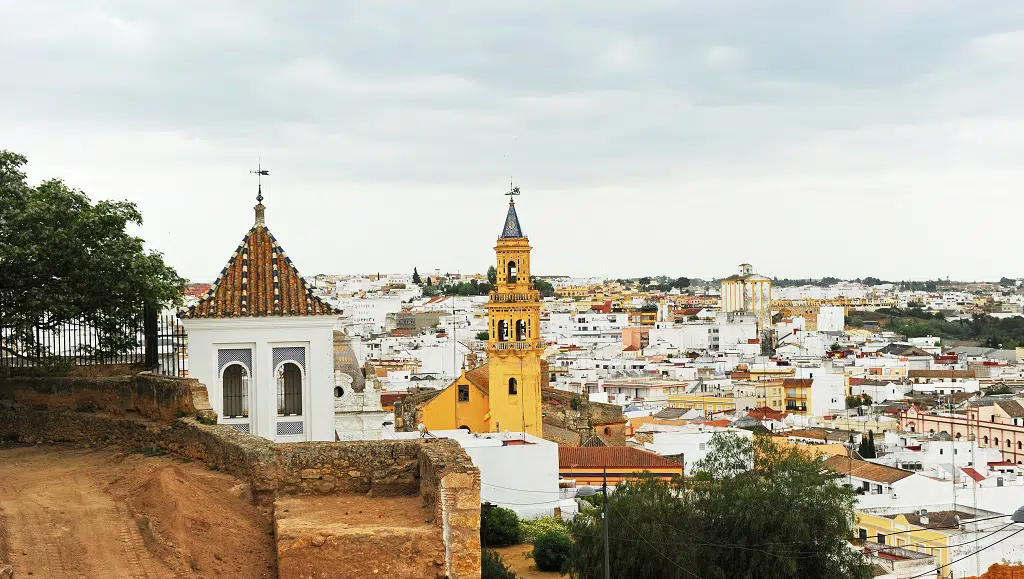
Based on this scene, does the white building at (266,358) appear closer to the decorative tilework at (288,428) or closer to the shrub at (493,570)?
the decorative tilework at (288,428)

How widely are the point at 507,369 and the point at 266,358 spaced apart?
21.5 metres

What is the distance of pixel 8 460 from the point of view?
34.8 feet

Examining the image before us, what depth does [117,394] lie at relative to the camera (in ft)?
38.3

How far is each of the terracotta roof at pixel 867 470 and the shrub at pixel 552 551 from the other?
7.72 meters

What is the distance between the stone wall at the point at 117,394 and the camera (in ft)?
34.7

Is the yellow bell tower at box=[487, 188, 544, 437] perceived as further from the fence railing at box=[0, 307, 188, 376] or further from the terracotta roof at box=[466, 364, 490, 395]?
the fence railing at box=[0, 307, 188, 376]

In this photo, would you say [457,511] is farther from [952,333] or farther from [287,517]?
[952,333]

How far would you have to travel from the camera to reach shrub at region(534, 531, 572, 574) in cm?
1996

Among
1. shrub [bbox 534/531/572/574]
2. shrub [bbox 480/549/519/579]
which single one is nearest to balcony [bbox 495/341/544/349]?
shrub [bbox 534/531/572/574]

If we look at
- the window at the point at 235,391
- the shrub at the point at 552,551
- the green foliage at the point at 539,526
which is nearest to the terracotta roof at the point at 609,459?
the green foliage at the point at 539,526

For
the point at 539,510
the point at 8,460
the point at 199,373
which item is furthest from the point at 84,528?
the point at 539,510

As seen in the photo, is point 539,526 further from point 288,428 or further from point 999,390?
point 999,390

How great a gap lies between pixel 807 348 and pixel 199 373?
74935 mm

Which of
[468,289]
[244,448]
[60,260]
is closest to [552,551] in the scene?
[60,260]
